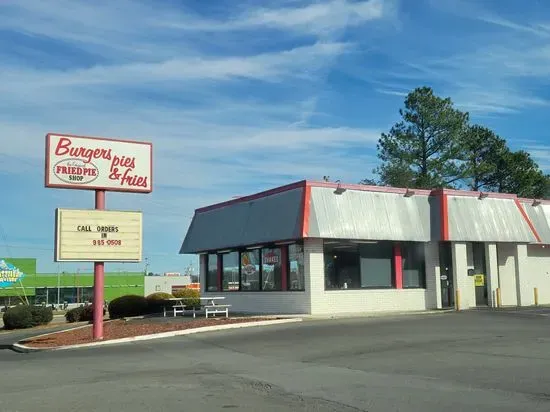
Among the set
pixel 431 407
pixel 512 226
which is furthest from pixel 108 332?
pixel 512 226

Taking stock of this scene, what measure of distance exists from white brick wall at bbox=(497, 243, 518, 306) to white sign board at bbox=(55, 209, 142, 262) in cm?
1787

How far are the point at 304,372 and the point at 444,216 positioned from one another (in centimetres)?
1718

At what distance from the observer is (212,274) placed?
32688 millimetres

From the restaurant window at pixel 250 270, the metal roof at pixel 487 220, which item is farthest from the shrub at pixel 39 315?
the metal roof at pixel 487 220

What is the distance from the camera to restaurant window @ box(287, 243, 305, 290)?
25.8 m

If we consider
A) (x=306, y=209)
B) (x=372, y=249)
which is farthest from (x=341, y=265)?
(x=306, y=209)

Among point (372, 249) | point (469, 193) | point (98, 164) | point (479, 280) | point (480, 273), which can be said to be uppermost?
point (98, 164)

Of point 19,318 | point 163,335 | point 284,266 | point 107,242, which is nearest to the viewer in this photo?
point 163,335

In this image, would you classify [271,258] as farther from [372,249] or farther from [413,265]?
[413,265]

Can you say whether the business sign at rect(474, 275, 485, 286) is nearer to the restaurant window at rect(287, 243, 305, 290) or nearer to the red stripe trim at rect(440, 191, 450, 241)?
the red stripe trim at rect(440, 191, 450, 241)

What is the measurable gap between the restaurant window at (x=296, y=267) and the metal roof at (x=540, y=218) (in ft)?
42.0

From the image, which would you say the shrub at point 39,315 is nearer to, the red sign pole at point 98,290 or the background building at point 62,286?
the red sign pole at point 98,290

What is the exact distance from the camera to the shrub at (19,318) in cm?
3216

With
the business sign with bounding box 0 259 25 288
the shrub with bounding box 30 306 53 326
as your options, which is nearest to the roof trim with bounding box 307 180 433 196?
the shrub with bounding box 30 306 53 326
